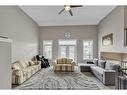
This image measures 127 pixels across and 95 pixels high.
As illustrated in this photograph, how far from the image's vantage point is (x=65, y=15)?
30.4 feet

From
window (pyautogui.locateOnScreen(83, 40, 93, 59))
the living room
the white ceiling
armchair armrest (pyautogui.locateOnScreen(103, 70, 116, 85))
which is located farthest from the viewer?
window (pyautogui.locateOnScreen(83, 40, 93, 59))

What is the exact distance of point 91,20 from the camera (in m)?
10.4

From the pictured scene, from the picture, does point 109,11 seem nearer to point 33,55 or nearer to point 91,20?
point 91,20

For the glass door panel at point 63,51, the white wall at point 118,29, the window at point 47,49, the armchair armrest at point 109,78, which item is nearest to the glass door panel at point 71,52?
the glass door panel at point 63,51

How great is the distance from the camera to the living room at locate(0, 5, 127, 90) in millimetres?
5660

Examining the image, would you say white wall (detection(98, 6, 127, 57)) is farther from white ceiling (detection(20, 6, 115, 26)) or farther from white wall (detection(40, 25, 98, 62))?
white wall (detection(40, 25, 98, 62))

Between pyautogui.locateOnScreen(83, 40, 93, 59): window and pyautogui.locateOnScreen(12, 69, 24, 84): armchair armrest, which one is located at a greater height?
pyautogui.locateOnScreen(83, 40, 93, 59): window

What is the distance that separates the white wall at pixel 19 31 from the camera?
6.04 metres

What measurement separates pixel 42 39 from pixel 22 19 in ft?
11.9

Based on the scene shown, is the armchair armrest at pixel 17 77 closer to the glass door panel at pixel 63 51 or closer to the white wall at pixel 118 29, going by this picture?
the white wall at pixel 118 29

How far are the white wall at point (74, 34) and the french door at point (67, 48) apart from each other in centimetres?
34

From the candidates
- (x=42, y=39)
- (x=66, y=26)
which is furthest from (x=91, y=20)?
(x=42, y=39)

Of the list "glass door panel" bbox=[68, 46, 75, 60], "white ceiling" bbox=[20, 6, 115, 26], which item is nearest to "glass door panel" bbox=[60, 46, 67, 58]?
"glass door panel" bbox=[68, 46, 75, 60]
